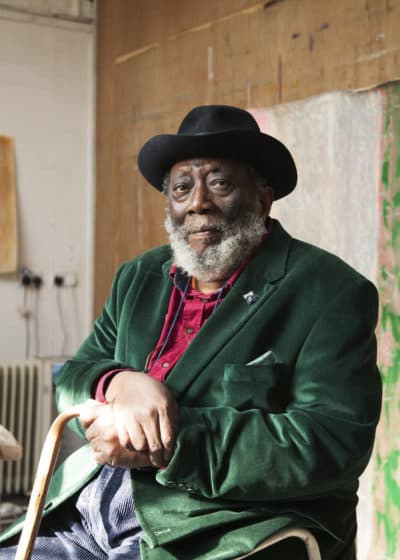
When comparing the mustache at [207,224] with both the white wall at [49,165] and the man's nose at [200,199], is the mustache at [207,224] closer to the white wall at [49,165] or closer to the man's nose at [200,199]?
the man's nose at [200,199]

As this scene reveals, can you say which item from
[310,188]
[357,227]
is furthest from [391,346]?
[310,188]

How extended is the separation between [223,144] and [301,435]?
619mm

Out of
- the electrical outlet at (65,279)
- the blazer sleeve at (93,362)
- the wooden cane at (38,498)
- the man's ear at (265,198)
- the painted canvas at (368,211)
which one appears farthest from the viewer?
the electrical outlet at (65,279)

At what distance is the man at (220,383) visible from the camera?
1.40 m

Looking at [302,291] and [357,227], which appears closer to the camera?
[302,291]

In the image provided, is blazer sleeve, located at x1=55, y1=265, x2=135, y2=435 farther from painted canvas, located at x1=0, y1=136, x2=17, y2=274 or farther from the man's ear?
painted canvas, located at x1=0, y1=136, x2=17, y2=274

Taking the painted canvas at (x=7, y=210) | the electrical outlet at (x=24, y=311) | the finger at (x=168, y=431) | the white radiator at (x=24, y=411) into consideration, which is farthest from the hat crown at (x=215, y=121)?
the electrical outlet at (x=24, y=311)

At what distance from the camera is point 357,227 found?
3.06 m

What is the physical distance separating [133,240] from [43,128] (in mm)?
940

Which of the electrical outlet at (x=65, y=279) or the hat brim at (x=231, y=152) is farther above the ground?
the hat brim at (x=231, y=152)

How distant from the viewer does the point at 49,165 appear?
489 centimetres

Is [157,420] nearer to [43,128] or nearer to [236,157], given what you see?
[236,157]

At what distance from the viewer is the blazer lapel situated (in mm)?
1574

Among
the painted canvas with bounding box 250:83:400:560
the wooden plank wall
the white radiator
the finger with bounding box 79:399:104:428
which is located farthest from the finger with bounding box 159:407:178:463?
the white radiator
